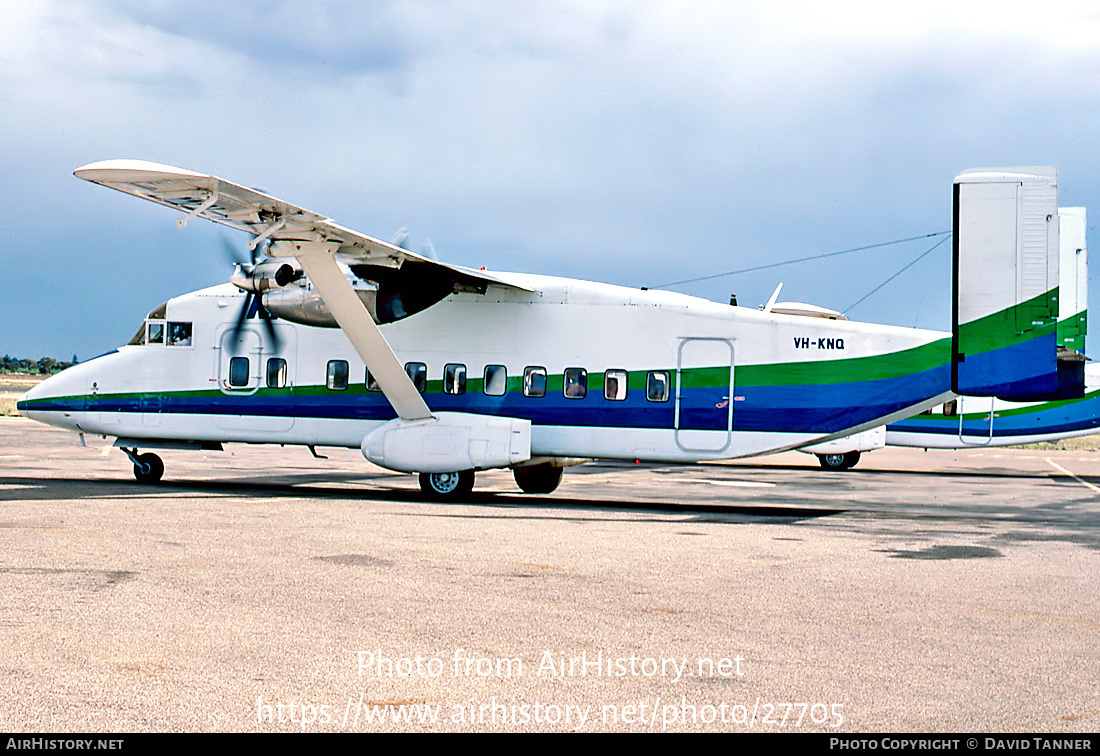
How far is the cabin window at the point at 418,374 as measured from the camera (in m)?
18.0

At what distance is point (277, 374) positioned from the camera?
18.7 metres

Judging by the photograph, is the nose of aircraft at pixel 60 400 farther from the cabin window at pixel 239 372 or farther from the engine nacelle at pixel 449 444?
the engine nacelle at pixel 449 444

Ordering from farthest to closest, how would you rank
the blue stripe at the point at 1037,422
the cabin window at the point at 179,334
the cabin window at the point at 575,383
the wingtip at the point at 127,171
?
the blue stripe at the point at 1037,422 → the cabin window at the point at 179,334 → the cabin window at the point at 575,383 → the wingtip at the point at 127,171

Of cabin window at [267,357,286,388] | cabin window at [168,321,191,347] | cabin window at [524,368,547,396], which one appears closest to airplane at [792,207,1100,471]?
cabin window at [524,368,547,396]

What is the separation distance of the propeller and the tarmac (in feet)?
13.9

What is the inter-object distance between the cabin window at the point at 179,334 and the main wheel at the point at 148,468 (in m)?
2.21

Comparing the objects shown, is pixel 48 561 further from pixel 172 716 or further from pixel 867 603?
pixel 867 603

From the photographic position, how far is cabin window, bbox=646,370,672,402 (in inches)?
684

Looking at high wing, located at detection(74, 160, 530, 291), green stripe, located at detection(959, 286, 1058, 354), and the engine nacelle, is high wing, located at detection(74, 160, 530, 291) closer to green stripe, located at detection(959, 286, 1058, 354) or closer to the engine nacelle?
the engine nacelle

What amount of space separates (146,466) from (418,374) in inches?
227

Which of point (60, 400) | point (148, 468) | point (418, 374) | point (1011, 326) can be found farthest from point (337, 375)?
point (1011, 326)

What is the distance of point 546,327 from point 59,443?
22.7 m

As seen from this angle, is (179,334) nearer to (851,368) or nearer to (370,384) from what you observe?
(370,384)

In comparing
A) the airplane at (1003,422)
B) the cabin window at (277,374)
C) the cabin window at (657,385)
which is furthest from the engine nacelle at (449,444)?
the airplane at (1003,422)
